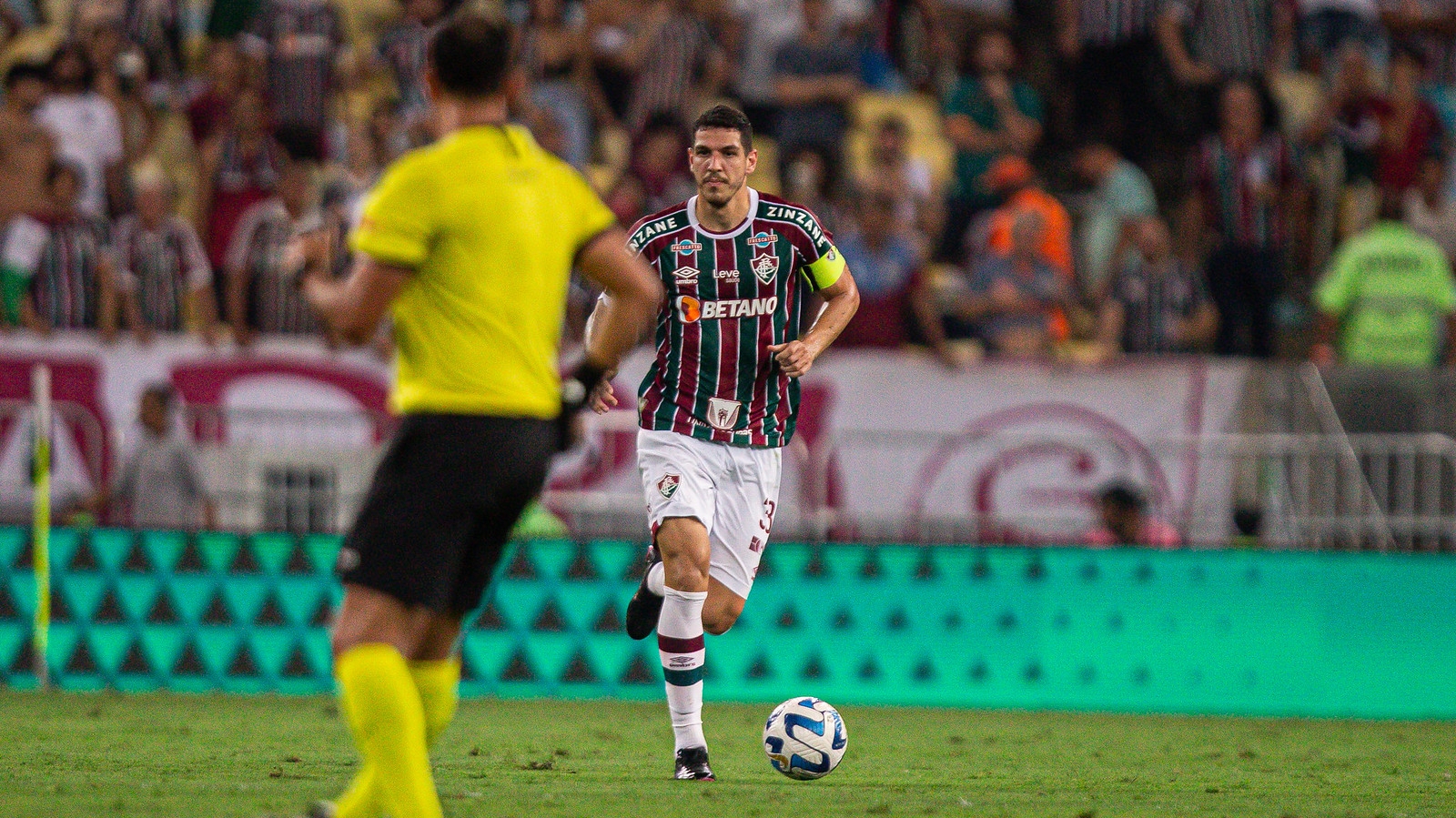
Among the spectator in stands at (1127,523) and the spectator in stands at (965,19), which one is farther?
the spectator in stands at (965,19)

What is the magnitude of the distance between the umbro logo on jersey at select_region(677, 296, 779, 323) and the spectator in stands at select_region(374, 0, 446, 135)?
8.42 m

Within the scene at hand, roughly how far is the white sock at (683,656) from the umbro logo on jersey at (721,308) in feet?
4.08

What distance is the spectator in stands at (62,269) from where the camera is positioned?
1538 cm

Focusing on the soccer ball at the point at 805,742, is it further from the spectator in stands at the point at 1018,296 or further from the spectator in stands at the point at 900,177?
the spectator in stands at the point at 900,177

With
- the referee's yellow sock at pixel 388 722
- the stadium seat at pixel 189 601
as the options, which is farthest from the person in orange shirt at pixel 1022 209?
the referee's yellow sock at pixel 388 722

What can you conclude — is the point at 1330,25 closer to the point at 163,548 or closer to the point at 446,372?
the point at 163,548

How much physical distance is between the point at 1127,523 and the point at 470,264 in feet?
30.4

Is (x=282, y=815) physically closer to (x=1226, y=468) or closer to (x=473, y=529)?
(x=473, y=529)

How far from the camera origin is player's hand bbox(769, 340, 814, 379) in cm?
870

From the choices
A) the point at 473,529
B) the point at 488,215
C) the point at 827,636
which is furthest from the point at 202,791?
the point at 827,636

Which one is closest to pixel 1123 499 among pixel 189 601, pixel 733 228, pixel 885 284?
pixel 885 284

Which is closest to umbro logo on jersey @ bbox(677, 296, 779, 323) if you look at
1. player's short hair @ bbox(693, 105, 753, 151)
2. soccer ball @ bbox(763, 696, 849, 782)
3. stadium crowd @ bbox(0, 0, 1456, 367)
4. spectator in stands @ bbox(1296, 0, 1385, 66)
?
player's short hair @ bbox(693, 105, 753, 151)

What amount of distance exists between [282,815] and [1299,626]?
879cm

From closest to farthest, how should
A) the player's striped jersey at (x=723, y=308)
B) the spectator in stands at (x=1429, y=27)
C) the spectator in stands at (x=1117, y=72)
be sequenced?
the player's striped jersey at (x=723, y=308)
the spectator in stands at (x=1117, y=72)
the spectator in stands at (x=1429, y=27)
